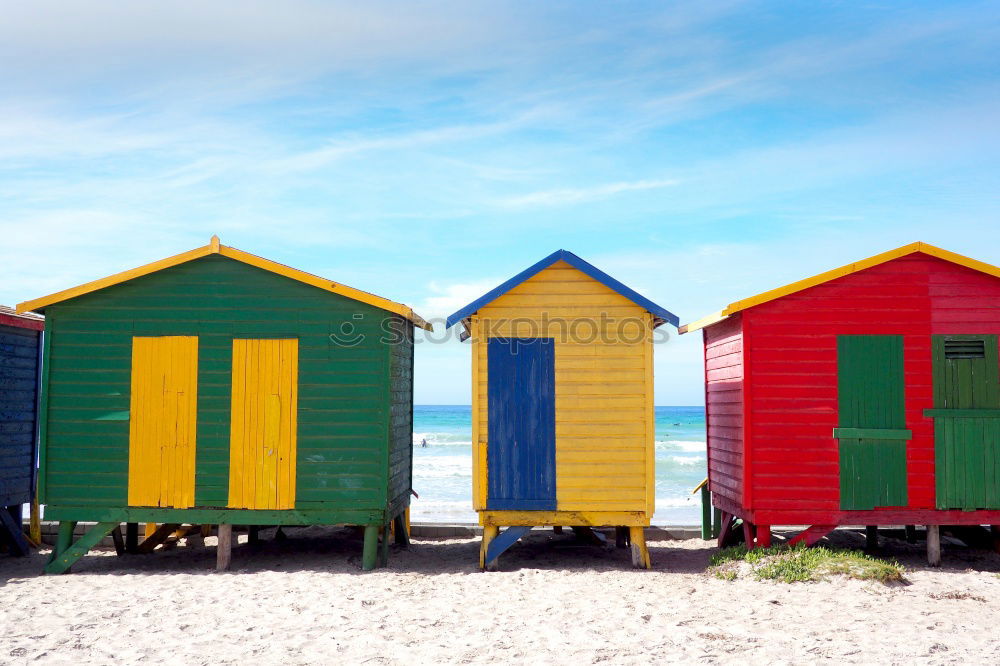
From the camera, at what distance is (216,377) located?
36.4 feet

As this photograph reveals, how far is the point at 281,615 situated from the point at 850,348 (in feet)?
25.9

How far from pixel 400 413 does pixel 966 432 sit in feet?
25.7

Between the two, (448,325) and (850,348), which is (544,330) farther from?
(850,348)

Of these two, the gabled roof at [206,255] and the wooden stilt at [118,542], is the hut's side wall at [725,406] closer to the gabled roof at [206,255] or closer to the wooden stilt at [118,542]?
the gabled roof at [206,255]

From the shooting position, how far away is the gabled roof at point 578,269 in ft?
35.5

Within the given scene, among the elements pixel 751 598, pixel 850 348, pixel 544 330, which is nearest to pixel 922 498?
pixel 850 348

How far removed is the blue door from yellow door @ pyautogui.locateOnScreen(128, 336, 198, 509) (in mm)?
3994

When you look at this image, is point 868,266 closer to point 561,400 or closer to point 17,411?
point 561,400

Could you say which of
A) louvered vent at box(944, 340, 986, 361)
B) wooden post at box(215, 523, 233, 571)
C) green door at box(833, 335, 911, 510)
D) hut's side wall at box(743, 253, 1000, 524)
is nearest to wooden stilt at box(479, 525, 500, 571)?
wooden post at box(215, 523, 233, 571)

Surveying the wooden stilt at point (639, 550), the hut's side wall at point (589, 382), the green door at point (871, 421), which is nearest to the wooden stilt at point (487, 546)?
the hut's side wall at point (589, 382)

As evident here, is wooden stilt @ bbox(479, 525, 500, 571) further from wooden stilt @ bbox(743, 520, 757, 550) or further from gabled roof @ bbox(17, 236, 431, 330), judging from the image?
wooden stilt @ bbox(743, 520, 757, 550)

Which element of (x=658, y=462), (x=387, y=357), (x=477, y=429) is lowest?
(x=658, y=462)

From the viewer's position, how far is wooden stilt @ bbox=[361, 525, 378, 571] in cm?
1102

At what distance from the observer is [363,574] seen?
1070 cm
